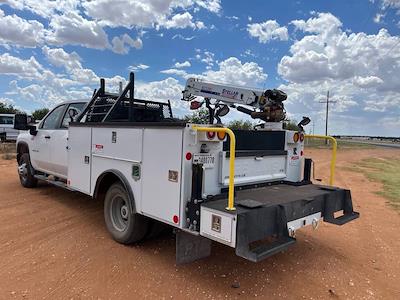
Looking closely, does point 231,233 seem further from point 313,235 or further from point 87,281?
point 313,235

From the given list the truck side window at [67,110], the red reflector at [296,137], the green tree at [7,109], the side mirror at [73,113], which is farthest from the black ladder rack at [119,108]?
the green tree at [7,109]

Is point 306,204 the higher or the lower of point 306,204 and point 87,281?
the higher

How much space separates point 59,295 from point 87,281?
1.20ft

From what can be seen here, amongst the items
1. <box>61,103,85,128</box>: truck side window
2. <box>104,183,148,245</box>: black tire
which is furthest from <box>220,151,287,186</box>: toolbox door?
<box>61,103,85,128</box>: truck side window

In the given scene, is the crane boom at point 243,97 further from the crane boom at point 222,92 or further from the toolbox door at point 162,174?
the toolbox door at point 162,174

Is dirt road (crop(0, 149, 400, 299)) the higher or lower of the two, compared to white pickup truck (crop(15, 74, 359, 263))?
lower

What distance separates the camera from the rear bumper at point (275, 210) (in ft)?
11.1

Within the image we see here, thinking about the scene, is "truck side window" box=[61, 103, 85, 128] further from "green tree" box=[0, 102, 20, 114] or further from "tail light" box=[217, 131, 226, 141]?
"green tree" box=[0, 102, 20, 114]

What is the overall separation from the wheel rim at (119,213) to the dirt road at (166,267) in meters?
0.26

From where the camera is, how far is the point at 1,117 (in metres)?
24.7

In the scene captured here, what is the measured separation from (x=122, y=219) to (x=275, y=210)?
232cm

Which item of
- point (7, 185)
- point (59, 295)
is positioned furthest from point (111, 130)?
point (7, 185)

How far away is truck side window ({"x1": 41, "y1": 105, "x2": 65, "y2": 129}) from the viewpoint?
285 inches

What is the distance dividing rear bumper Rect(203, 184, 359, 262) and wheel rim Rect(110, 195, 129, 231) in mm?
1637
